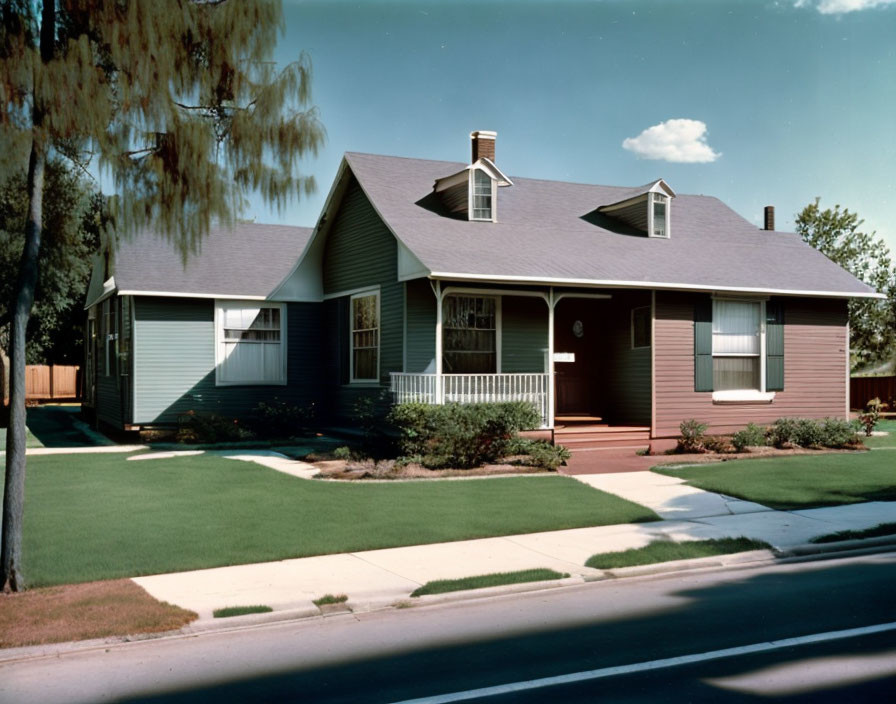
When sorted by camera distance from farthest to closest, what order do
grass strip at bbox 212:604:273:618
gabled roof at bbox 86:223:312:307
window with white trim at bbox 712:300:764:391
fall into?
gabled roof at bbox 86:223:312:307 → window with white trim at bbox 712:300:764:391 → grass strip at bbox 212:604:273:618

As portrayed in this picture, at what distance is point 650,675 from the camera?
5832mm

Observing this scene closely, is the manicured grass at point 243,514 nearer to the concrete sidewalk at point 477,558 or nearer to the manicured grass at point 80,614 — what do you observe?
the concrete sidewalk at point 477,558

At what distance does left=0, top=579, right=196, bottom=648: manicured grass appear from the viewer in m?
6.81

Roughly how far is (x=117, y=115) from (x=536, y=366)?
38.0 feet

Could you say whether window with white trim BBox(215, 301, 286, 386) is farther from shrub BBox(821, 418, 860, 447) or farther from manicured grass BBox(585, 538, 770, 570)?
manicured grass BBox(585, 538, 770, 570)

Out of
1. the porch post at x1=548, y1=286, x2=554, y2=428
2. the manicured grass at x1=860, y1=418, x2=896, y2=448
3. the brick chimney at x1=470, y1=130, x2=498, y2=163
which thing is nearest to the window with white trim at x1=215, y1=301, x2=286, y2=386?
the brick chimney at x1=470, y1=130, x2=498, y2=163

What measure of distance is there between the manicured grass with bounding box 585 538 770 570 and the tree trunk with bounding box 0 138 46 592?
17.8 ft

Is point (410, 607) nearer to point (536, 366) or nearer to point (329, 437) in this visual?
point (536, 366)

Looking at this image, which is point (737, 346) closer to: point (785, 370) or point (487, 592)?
point (785, 370)

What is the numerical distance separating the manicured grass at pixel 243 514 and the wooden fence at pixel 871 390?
22460 mm

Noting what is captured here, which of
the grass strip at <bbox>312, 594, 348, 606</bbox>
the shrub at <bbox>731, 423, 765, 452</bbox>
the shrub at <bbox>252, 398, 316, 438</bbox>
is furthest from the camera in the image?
the shrub at <bbox>252, 398, 316, 438</bbox>

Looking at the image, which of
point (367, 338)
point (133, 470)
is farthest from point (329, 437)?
point (133, 470)

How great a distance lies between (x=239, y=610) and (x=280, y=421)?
45.0 feet

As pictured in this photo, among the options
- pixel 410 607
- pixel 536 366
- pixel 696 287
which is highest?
pixel 696 287
